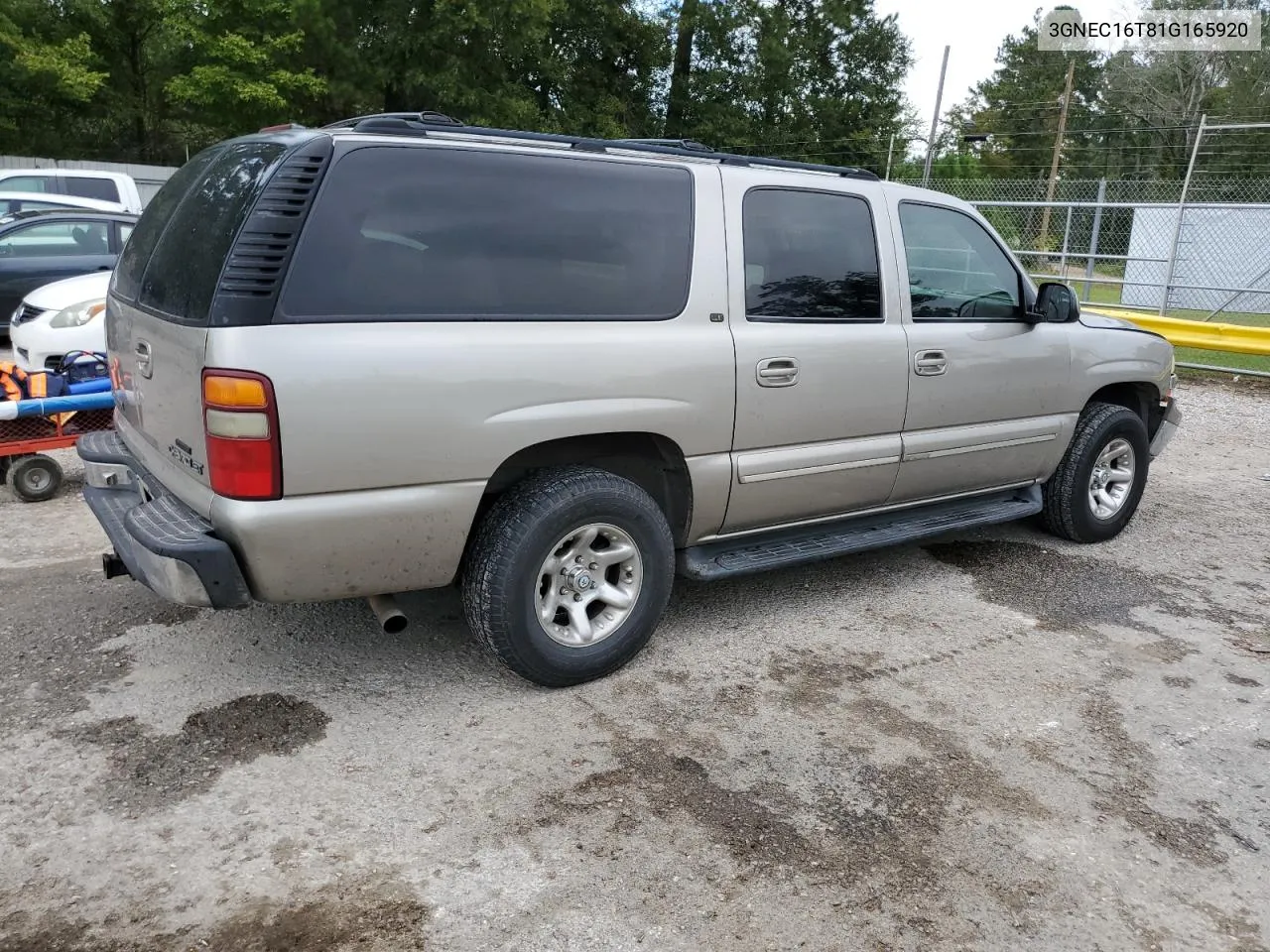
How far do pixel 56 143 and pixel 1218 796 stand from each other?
3403cm

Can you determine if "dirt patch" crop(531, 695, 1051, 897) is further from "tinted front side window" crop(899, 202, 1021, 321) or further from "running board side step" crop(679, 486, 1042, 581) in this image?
"tinted front side window" crop(899, 202, 1021, 321)

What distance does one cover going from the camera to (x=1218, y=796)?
10.5ft

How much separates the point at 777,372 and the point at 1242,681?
2179 mm

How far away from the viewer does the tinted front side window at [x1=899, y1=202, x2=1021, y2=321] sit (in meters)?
4.59

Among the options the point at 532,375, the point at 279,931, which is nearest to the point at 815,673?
the point at 532,375

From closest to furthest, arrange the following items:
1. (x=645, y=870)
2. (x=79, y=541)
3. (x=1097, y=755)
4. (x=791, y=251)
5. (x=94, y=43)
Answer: (x=645, y=870), (x=1097, y=755), (x=791, y=251), (x=79, y=541), (x=94, y=43)

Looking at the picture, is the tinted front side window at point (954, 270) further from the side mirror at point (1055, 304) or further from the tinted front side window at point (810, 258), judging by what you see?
the tinted front side window at point (810, 258)

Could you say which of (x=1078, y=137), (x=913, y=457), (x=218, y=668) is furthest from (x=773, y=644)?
(x=1078, y=137)

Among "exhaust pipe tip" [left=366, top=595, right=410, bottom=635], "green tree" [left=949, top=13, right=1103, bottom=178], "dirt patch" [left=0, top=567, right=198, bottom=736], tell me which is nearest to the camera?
"exhaust pipe tip" [left=366, top=595, right=410, bottom=635]

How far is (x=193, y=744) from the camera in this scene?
3268mm

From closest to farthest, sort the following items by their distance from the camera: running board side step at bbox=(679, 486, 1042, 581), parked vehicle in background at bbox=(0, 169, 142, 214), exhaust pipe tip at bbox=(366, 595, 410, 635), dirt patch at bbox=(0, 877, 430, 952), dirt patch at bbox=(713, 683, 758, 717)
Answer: dirt patch at bbox=(0, 877, 430, 952), exhaust pipe tip at bbox=(366, 595, 410, 635), dirt patch at bbox=(713, 683, 758, 717), running board side step at bbox=(679, 486, 1042, 581), parked vehicle in background at bbox=(0, 169, 142, 214)

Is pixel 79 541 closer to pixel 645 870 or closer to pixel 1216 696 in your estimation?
pixel 645 870

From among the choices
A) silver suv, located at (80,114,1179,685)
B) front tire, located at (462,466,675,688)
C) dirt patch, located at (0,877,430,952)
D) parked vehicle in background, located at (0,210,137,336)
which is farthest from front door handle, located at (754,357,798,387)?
parked vehicle in background, located at (0,210,137,336)

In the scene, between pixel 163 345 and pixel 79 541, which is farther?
pixel 79 541
